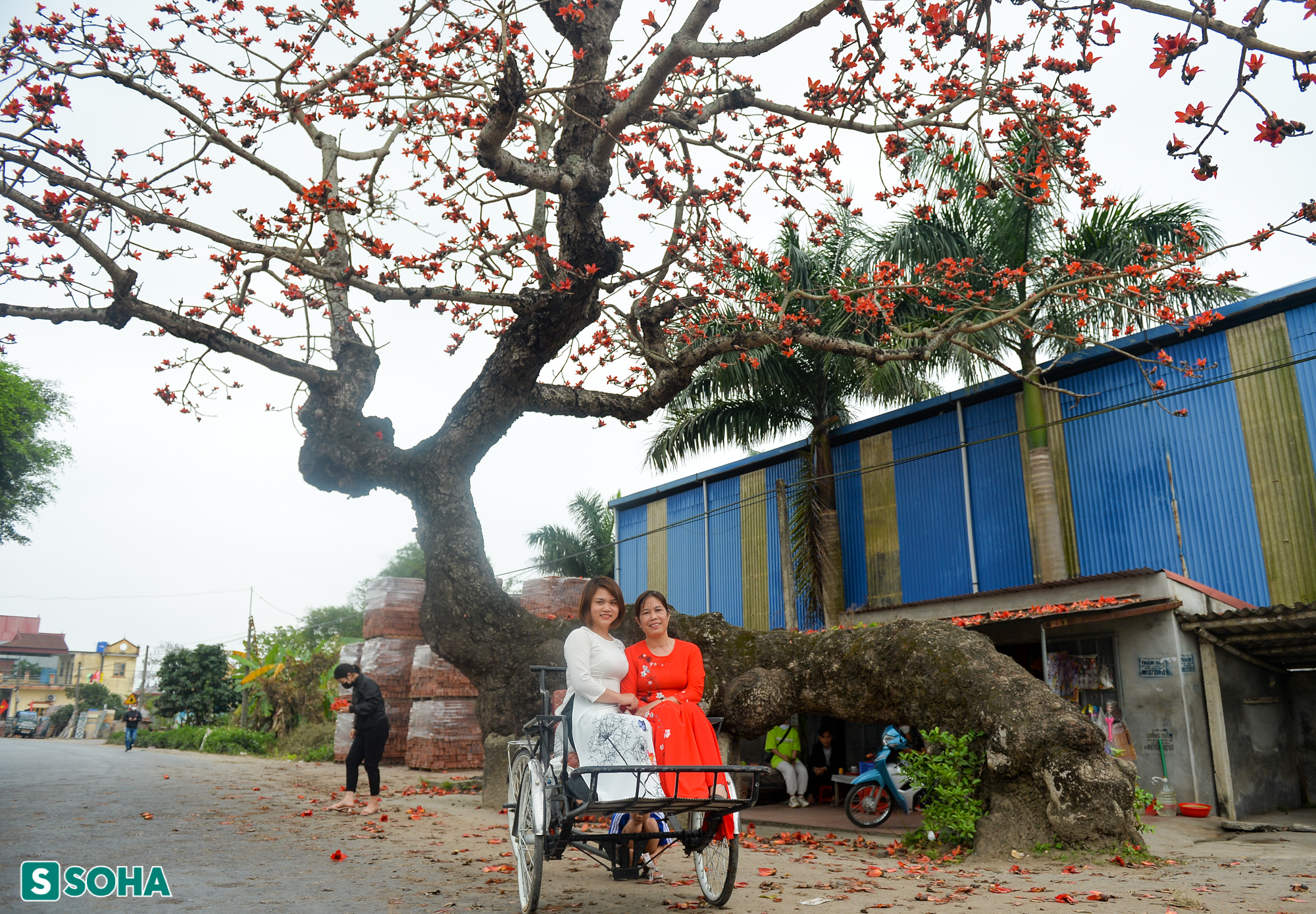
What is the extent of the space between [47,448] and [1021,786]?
35.5 m

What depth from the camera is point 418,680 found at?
15008 millimetres

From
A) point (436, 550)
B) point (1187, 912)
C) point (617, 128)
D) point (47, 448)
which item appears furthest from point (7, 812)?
point (47, 448)

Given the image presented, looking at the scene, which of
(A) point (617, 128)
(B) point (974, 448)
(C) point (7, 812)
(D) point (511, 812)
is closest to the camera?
(D) point (511, 812)

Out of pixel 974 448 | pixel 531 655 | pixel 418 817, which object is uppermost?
pixel 974 448

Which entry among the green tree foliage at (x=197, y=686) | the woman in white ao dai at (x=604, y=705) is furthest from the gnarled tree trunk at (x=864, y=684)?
the green tree foliage at (x=197, y=686)

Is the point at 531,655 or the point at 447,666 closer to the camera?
the point at 531,655

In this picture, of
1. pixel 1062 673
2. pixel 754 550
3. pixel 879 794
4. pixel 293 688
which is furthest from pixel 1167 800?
pixel 293 688

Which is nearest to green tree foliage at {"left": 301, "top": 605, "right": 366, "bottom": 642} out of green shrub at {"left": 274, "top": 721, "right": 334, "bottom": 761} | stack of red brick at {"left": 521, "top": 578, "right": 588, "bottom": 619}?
green shrub at {"left": 274, "top": 721, "right": 334, "bottom": 761}

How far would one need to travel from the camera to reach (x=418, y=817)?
8.61 metres

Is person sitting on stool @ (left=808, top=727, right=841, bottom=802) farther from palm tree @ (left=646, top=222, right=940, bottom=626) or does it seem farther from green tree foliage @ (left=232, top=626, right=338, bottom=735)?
green tree foliage @ (left=232, top=626, right=338, bottom=735)

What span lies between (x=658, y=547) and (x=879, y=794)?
543 inches

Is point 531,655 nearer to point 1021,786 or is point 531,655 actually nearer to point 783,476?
point 1021,786

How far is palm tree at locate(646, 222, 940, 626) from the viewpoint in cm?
1688

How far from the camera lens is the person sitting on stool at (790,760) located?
12.5 metres
